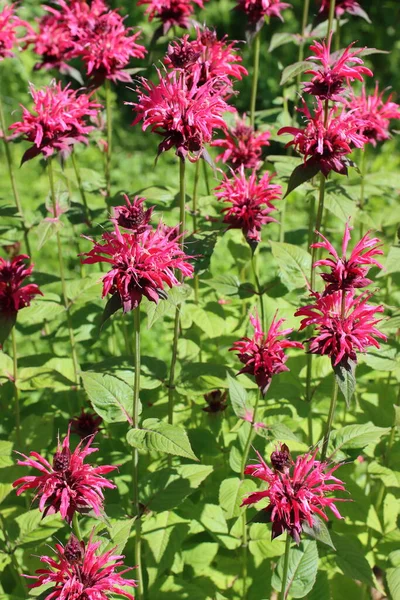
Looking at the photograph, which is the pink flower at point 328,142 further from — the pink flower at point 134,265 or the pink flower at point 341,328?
the pink flower at point 134,265

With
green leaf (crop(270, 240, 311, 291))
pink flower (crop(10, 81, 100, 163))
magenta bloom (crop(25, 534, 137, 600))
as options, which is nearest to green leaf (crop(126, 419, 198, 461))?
magenta bloom (crop(25, 534, 137, 600))

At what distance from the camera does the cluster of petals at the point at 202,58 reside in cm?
218

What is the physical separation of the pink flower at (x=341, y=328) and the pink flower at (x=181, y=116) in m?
0.57

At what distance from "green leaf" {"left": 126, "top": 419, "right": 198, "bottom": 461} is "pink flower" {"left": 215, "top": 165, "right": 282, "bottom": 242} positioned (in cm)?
74

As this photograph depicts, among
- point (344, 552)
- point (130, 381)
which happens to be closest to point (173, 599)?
point (344, 552)

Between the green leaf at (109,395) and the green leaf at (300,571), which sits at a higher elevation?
the green leaf at (109,395)

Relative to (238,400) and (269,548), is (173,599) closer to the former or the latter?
(269,548)

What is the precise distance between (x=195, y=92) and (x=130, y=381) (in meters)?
0.92

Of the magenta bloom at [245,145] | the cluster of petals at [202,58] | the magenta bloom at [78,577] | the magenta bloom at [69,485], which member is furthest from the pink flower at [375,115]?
the magenta bloom at [78,577]

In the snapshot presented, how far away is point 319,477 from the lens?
5.59 feet

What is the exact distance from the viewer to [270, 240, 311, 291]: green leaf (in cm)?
235

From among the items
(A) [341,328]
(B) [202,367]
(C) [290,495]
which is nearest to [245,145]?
(B) [202,367]

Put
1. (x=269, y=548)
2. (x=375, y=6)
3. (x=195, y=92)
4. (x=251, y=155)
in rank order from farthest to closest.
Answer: (x=375, y=6)
(x=251, y=155)
(x=269, y=548)
(x=195, y=92)

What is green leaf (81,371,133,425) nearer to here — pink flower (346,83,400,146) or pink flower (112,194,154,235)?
pink flower (112,194,154,235)
